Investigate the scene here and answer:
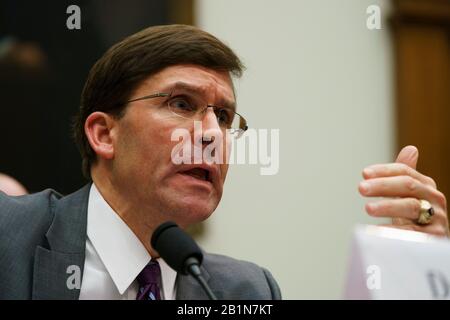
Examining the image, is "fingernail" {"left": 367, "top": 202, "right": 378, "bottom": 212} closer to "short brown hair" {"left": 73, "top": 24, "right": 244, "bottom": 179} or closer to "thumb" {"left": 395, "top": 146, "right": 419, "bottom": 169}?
"thumb" {"left": 395, "top": 146, "right": 419, "bottom": 169}

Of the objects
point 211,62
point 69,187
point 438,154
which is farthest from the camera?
point 438,154

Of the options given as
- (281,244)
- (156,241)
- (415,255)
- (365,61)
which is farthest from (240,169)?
(415,255)

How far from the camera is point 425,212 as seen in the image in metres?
1.18

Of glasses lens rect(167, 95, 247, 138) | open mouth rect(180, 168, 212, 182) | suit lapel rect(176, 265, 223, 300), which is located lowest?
suit lapel rect(176, 265, 223, 300)

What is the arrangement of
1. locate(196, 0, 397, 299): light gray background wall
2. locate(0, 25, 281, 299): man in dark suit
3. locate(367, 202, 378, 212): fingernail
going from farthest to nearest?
locate(196, 0, 397, 299): light gray background wall
locate(0, 25, 281, 299): man in dark suit
locate(367, 202, 378, 212): fingernail

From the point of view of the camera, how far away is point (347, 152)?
266 cm

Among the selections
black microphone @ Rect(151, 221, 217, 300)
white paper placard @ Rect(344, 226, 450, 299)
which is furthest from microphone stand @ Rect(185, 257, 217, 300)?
white paper placard @ Rect(344, 226, 450, 299)

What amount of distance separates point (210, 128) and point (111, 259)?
35 centimetres

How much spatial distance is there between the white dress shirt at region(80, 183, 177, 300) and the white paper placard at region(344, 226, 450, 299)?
570 mm

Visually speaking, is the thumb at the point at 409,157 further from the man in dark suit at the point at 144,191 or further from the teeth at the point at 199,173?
the teeth at the point at 199,173

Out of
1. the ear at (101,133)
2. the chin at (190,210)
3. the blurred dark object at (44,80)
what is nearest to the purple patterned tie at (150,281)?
the chin at (190,210)

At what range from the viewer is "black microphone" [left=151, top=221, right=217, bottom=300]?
919mm
